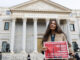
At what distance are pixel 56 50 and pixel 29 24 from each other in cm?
2859

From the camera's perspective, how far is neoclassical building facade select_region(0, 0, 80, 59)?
28.9 metres

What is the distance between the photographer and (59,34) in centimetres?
354

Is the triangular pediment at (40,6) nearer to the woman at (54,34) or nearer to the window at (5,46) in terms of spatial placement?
the window at (5,46)

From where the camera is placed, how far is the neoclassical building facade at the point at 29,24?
28938mm

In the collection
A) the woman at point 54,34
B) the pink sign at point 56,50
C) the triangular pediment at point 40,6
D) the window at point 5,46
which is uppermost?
the triangular pediment at point 40,6

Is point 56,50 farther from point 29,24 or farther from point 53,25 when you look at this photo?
point 29,24

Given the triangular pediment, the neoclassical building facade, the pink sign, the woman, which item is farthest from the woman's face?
the triangular pediment

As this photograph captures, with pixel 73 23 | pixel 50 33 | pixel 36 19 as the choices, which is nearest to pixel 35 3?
pixel 36 19

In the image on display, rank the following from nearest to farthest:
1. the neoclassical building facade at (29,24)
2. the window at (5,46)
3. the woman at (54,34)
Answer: the woman at (54,34)
the neoclassical building facade at (29,24)
the window at (5,46)

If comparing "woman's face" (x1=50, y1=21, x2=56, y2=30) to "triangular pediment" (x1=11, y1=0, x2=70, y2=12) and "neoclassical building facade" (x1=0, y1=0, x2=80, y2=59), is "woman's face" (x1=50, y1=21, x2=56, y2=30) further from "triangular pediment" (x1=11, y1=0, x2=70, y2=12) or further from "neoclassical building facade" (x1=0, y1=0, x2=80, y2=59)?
"triangular pediment" (x1=11, y1=0, x2=70, y2=12)

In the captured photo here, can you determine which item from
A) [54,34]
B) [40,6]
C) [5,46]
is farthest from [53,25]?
[5,46]

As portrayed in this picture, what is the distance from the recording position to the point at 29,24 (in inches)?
1254

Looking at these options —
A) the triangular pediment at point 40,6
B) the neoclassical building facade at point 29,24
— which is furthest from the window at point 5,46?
the triangular pediment at point 40,6

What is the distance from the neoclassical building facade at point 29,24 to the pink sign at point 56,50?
24569 millimetres
